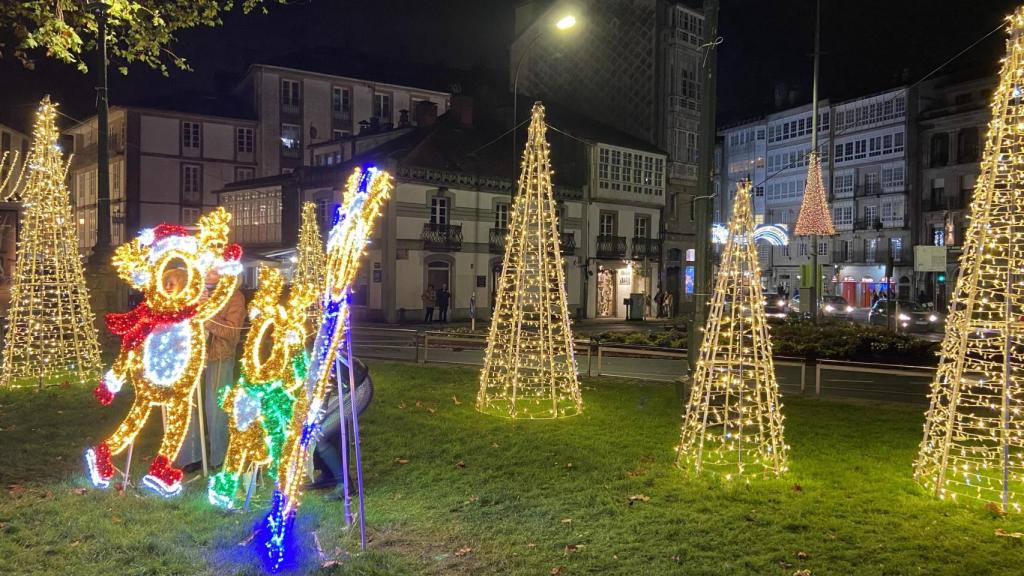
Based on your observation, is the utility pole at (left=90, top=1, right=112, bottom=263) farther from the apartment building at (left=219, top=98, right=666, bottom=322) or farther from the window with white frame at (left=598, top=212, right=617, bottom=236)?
the window with white frame at (left=598, top=212, right=617, bottom=236)

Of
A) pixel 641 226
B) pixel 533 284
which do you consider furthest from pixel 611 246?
pixel 533 284

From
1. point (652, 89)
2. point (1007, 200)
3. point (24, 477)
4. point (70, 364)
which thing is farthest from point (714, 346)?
point (652, 89)

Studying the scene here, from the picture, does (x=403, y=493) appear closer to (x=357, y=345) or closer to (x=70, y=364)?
(x=70, y=364)

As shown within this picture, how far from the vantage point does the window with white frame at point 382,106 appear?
181ft

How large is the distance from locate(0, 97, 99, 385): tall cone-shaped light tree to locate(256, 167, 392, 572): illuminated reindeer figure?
9.38 m

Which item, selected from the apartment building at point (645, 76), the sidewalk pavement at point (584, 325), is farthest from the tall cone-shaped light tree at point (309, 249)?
the apartment building at point (645, 76)

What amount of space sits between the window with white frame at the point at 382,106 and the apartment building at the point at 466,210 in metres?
9.51

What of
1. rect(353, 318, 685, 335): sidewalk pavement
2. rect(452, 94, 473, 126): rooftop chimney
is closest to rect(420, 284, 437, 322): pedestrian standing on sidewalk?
rect(353, 318, 685, 335): sidewalk pavement

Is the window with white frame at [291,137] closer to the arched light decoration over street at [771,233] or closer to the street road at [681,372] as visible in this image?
the arched light decoration over street at [771,233]

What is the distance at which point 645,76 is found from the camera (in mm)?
46906

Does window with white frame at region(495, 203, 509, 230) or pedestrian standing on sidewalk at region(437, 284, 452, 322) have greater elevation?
window with white frame at region(495, 203, 509, 230)

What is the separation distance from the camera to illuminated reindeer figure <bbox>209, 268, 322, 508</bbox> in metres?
6.32

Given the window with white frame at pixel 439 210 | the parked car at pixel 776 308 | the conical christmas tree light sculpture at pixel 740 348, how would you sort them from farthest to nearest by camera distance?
1. the window with white frame at pixel 439 210
2. the parked car at pixel 776 308
3. the conical christmas tree light sculpture at pixel 740 348

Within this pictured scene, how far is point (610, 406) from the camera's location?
12.2 metres
